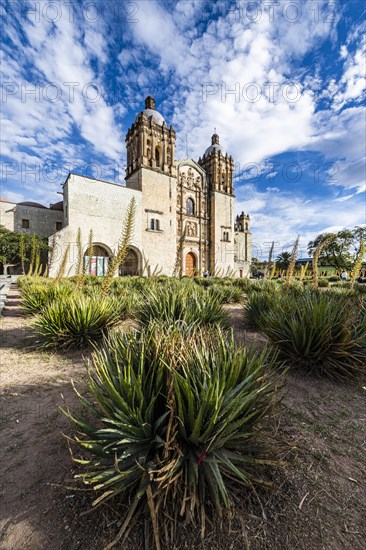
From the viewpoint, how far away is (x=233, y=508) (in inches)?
45.3

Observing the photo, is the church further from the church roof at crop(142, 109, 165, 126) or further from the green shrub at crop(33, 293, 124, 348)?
the green shrub at crop(33, 293, 124, 348)

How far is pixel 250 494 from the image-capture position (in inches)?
50.6

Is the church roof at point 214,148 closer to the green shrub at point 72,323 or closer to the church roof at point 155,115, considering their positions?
the church roof at point 155,115

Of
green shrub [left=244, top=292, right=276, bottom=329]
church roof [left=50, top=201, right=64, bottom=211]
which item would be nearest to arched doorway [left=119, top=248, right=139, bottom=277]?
church roof [left=50, top=201, right=64, bottom=211]

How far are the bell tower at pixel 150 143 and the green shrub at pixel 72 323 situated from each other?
24.9 m

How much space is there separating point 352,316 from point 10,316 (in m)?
7.50

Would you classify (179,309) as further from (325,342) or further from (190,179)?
(190,179)

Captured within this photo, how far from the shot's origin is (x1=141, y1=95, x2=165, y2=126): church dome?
90.2ft

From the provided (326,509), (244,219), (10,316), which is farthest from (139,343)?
(244,219)

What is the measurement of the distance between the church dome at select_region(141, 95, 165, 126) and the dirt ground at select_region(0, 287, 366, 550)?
1247 inches

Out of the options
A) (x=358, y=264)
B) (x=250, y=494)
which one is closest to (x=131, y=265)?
(x=358, y=264)

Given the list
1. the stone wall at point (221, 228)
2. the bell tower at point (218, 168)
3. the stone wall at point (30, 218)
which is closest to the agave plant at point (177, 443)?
the stone wall at point (30, 218)

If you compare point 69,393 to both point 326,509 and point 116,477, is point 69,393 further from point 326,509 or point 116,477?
Result: point 326,509

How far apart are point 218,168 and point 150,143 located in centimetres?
1110
